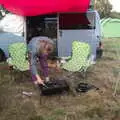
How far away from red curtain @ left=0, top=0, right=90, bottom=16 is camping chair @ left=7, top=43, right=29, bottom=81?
1.32 metres

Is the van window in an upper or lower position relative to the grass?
upper

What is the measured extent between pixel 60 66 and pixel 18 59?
1.25m

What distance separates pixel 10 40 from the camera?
40.7 feet

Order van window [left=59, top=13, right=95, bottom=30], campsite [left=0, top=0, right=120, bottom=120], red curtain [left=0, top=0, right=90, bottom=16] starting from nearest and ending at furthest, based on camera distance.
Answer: campsite [left=0, top=0, right=120, bottom=120], red curtain [left=0, top=0, right=90, bottom=16], van window [left=59, top=13, right=95, bottom=30]

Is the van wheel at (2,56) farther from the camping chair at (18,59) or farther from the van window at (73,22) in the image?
the van window at (73,22)

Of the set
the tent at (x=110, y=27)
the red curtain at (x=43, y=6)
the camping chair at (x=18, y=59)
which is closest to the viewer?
the camping chair at (x=18, y=59)

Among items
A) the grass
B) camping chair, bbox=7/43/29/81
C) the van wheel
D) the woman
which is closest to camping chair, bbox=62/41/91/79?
the grass

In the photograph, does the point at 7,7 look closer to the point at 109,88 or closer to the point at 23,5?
the point at 23,5

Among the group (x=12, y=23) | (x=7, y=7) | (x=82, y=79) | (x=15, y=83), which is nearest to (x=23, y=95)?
(x=15, y=83)

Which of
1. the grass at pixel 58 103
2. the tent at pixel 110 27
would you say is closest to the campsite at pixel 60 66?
the grass at pixel 58 103

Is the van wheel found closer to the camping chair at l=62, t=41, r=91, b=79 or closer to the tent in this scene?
the camping chair at l=62, t=41, r=91, b=79

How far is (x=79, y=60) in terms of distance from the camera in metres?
10.6

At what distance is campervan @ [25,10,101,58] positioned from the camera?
1268cm

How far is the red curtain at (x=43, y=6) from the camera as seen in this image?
1148 cm
